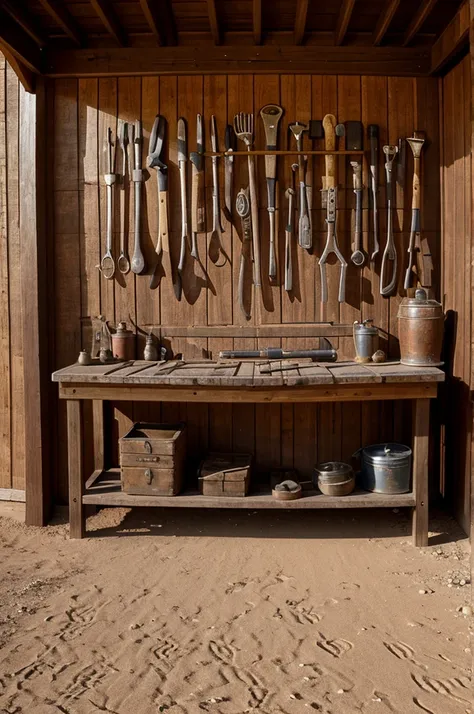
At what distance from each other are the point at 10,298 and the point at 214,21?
8.10 feet

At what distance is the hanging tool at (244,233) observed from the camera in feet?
14.4

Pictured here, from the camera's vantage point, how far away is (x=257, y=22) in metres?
3.99

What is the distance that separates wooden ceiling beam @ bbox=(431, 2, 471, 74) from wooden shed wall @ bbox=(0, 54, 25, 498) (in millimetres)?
2973

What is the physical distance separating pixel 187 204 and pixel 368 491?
7.93ft

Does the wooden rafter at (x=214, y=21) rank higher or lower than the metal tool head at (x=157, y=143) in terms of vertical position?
higher

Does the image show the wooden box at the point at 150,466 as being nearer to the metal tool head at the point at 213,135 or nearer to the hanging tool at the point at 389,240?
the hanging tool at the point at 389,240

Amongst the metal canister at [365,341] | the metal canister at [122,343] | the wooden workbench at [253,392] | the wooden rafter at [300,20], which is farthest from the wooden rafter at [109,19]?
the metal canister at [365,341]

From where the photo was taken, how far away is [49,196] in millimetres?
4449

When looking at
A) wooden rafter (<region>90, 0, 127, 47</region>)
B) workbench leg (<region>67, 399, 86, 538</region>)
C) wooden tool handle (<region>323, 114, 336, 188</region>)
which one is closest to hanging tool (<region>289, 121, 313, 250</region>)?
wooden tool handle (<region>323, 114, 336, 188</region>)

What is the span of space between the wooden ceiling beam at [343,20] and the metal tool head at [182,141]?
48.0 inches

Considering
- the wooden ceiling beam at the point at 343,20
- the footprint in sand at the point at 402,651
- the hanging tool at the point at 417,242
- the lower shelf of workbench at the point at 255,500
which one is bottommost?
the footprint in sand at the point at 402,651

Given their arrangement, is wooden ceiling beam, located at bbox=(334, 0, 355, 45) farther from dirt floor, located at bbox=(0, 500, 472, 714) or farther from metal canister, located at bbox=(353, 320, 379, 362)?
dirt floor, located at bbox=(0, 500, 472, 714)

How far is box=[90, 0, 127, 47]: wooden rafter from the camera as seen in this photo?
379 centimetres

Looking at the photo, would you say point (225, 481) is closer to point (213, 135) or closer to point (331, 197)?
point (331, 197)
